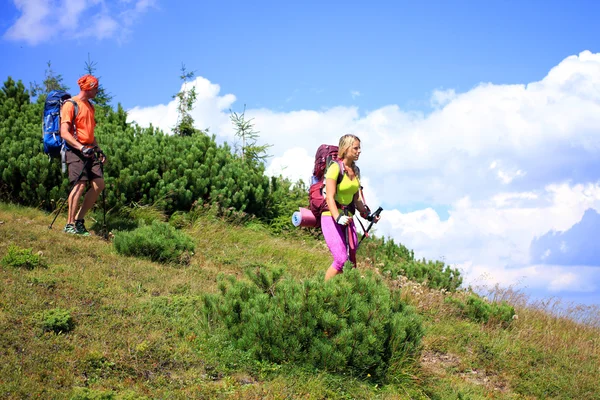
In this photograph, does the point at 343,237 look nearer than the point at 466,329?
Yes

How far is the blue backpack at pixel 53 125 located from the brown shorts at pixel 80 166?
0.22 metres

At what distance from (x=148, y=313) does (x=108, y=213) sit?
5.42 m

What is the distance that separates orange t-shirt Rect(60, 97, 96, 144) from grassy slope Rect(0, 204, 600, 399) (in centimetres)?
161

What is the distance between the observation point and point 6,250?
8.39 meters

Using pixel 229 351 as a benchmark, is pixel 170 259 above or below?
above

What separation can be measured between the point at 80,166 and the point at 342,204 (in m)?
4.65

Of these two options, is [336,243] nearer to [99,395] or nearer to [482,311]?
[482,311]

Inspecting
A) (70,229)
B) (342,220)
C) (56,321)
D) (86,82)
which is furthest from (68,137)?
(342,220)

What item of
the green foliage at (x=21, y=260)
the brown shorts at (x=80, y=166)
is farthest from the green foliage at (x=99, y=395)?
the brown shorts at (x=80, y=166)

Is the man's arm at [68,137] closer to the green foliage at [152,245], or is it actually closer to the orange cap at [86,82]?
the orange cap at [86,82]

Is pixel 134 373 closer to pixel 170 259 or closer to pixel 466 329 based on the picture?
pixel 170 259

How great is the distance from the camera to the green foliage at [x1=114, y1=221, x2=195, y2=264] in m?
8.96

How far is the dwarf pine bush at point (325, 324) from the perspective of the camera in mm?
5609

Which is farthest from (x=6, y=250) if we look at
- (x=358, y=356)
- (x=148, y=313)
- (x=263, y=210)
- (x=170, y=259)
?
(x=263, y=210)
